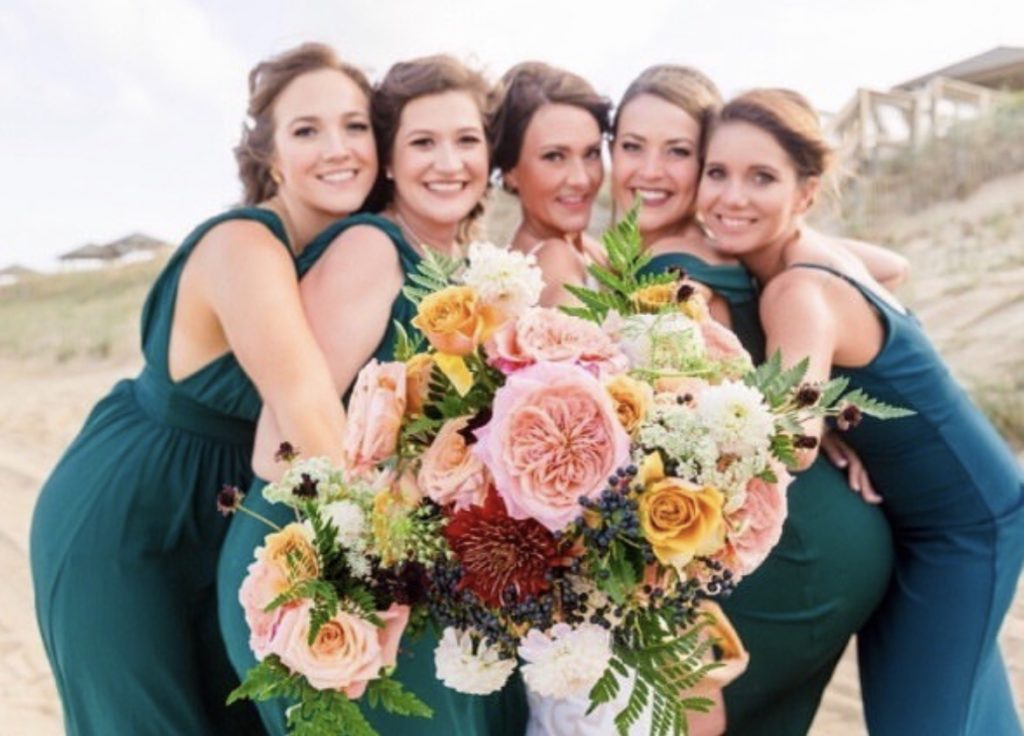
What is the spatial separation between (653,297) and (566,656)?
26.4 inches

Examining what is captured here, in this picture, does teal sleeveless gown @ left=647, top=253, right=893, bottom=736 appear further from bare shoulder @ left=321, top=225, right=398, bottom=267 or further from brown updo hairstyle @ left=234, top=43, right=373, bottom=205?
brown updo hairstyle @ left=234, top=43, right=373, bottom=205

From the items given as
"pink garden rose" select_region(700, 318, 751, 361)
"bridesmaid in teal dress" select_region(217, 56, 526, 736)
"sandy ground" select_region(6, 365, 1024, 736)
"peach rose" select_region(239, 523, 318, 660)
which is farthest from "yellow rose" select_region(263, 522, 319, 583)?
"sandy ground" select_region(6, 365, 1024, 736)

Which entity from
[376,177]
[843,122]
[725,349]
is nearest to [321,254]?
[376,177]

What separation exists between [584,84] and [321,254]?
4.03 ft

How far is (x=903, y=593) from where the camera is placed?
11.9 feet

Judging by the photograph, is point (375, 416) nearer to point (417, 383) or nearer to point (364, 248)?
point (417, 383)

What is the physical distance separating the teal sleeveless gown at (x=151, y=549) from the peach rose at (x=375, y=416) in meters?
1.42

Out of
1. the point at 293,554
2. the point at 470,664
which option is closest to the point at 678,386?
the point at 470,664

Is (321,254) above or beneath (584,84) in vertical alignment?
beneath

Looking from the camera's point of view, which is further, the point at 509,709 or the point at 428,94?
the point at 428,94

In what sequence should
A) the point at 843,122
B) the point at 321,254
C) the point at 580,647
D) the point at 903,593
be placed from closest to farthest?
1. the point at 580,647
2. the point at 321,254
3. the point at 903,593
4. the point at 843,122

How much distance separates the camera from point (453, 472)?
6.64ft

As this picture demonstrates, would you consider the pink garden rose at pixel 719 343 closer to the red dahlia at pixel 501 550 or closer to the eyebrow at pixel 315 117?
the red dahlia at pixel 501 550

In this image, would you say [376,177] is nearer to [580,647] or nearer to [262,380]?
[262,380]
